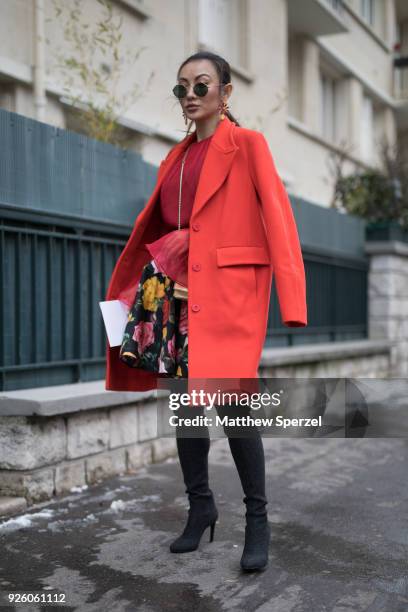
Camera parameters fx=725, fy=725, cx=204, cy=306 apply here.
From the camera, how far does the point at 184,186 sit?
281cm

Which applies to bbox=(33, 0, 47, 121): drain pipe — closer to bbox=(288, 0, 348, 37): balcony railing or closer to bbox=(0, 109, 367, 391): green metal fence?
bbox=(0, 109, 367, 391): green metal fence

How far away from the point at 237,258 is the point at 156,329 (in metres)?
0.42

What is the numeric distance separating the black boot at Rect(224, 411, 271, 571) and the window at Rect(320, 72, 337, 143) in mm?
13449

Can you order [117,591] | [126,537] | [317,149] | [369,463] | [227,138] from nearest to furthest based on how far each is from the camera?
[117,591] < [227,138] < [126,537] < [369,463] < [317,149]

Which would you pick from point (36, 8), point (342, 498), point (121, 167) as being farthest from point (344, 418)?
point (36, 8)

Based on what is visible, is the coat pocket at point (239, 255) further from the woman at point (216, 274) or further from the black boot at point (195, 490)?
the black boot at point (195, 490)

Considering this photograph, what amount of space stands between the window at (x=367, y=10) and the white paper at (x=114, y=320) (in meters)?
15.5

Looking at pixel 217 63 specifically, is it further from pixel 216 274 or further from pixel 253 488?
pixel 253 488

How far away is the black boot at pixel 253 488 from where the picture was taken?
2688mm

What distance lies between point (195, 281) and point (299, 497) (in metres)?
1.71

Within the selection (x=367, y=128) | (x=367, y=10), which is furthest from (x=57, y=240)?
(x=367, y=10)

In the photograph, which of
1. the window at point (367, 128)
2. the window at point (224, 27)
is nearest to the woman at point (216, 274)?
the window at point (224, 27)

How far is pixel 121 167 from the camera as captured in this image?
195 inches

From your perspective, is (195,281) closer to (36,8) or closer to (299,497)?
(299,497)
